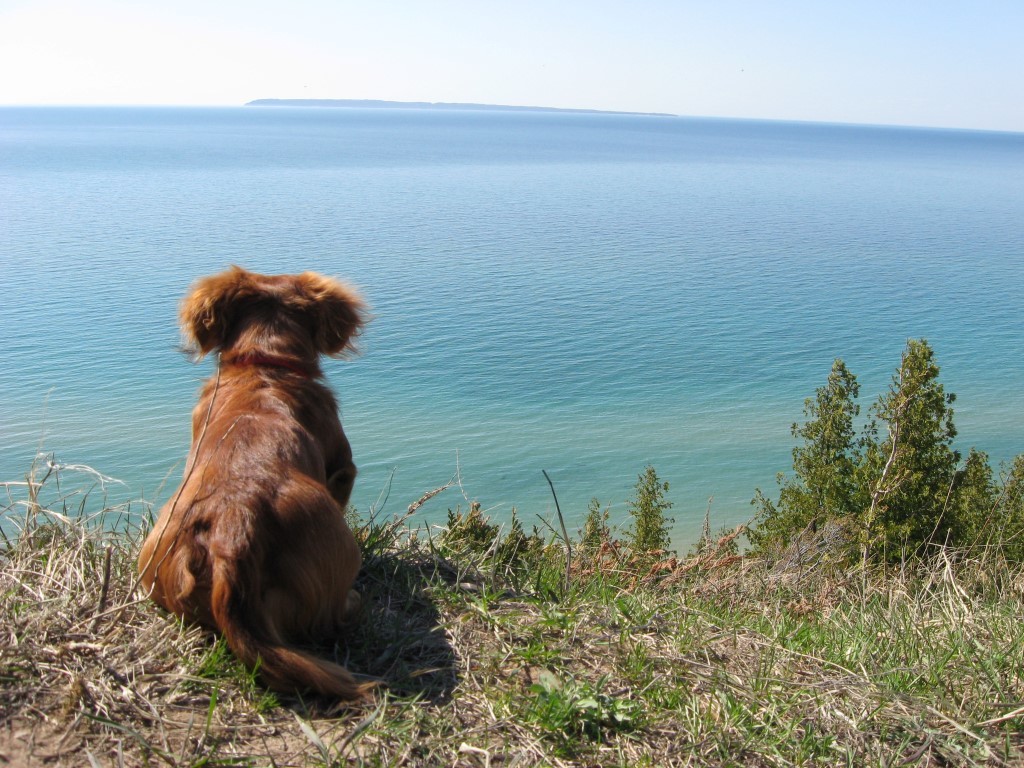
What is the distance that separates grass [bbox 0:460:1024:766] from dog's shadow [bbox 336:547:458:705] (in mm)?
11

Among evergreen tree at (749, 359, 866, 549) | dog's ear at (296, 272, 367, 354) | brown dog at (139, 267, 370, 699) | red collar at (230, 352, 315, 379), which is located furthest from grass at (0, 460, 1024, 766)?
evergreen tree at (749, 359, 866, 549)

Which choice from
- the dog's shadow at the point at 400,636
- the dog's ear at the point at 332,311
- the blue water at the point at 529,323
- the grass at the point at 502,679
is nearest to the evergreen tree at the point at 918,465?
the blue water at the point at 529,323

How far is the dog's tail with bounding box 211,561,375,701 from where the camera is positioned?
124 inches

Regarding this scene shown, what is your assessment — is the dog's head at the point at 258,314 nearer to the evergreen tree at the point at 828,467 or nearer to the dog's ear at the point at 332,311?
the dog's ear at the point at 332,311

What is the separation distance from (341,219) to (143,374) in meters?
36.9

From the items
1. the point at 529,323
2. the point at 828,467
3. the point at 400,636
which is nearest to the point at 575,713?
the point at 400,636

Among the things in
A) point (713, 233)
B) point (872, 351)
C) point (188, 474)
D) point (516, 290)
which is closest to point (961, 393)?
point (872, 351)

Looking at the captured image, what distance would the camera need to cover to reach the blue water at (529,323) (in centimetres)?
3034

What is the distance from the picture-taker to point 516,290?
49.8 meters

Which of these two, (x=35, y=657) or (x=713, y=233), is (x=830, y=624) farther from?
(x=713, y=233)

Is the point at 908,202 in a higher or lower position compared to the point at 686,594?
higher

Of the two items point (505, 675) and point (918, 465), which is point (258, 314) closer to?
point (505, 675)

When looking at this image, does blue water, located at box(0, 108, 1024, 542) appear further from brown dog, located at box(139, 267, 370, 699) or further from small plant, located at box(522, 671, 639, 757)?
small plant, located at box(522, 671, 639, 757)

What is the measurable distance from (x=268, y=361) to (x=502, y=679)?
203 cm
